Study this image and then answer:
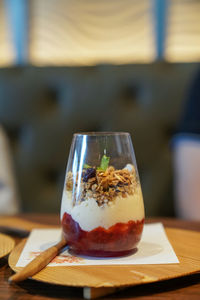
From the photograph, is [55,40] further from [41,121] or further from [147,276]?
[147,276]

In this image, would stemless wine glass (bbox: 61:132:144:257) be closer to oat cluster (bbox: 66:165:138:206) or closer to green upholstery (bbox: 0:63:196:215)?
oat cluster (bbox: 66:165:138:206)

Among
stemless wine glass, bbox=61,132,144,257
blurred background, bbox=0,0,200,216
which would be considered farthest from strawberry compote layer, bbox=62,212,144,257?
blurred background, bbox=0,0,200,216

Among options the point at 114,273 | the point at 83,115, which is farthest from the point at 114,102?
the point at 114,273

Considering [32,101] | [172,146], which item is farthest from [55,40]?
[172,146]

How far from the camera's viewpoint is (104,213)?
0.52 meters

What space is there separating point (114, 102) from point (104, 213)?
0.91m

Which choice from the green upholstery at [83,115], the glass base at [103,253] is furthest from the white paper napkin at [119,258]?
the green upholstery at [83,115]

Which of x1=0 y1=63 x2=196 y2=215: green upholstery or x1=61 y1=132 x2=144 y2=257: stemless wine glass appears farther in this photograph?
x1=0 y1=63 x2=196 y2=215: green upholstery

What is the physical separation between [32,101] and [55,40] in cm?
37

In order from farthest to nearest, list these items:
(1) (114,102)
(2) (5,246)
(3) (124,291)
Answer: (1) (114,102), (2) (5,246), (3) (124,291)

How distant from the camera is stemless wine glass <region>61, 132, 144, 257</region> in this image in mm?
524

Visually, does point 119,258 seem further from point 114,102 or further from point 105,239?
point 114,102

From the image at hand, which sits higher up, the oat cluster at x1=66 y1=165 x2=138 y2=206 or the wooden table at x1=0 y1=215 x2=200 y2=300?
the oat cluster at x1=66 y1=165 x2=138 y2=206

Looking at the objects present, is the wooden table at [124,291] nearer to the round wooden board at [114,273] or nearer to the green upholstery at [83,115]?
the round wooden board at [114,273]
